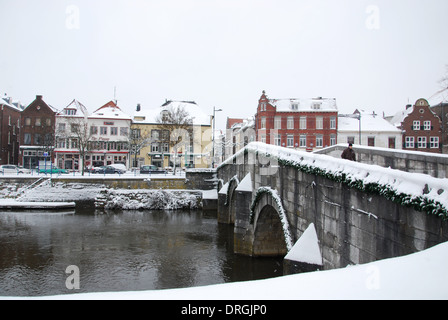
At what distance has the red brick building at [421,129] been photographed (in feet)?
127

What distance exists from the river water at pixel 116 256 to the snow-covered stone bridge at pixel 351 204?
3.96 metres

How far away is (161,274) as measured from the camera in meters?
13.3

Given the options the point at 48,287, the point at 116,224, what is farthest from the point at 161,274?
the point at 116,224

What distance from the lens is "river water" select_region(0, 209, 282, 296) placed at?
12.3 metres

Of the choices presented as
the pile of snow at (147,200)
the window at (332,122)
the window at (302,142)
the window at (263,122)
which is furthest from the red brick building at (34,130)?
the window at (332,122)

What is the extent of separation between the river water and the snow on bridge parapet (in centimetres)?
730

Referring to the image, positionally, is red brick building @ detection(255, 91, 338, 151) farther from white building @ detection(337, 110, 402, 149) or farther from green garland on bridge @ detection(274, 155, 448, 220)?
green garland on bridge @ detection(274, 155, 448, 220)

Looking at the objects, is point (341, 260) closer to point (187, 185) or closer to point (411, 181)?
point (411, 181)

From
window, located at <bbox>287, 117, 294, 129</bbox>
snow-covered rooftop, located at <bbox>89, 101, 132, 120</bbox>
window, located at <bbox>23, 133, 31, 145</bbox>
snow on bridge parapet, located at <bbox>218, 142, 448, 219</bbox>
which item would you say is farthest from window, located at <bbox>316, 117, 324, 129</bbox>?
window, located at <bbox>23, 133, 31, 145</bbox>

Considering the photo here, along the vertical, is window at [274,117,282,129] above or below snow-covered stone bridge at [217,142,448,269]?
above

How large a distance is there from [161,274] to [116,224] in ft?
36.1

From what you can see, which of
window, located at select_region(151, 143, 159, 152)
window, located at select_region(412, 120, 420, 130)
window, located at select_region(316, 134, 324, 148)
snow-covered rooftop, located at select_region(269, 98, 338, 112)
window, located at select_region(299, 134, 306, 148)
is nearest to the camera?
window, located at select_region(412, 120, 420, 130)

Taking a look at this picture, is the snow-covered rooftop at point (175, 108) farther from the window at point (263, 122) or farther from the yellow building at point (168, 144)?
the window at point (263, 122)

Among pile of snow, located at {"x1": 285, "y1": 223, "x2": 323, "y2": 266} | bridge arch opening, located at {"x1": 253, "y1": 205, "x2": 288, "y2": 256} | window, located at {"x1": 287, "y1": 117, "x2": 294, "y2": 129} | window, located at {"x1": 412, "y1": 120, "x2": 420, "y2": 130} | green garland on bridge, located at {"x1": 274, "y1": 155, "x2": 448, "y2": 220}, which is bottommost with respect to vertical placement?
bridge arch opening, located at {"x1": 253, "y1": 205, "x2": 288, "y2": 256}
